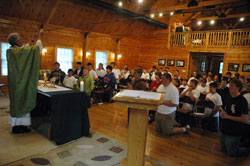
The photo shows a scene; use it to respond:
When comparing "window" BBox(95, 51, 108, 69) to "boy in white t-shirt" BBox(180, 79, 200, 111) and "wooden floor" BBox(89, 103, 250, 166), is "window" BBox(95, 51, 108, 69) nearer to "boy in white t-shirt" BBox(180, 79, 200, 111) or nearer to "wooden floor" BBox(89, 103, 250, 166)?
"wooden floor" BBox(89, 103, 250, 166)

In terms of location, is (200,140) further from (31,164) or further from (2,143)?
(2,143)

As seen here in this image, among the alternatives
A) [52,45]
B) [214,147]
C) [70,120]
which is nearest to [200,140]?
[214,147]

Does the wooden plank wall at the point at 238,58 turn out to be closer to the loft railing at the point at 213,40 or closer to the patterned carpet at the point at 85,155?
the loft railing at the point at 213,40

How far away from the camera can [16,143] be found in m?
3.36

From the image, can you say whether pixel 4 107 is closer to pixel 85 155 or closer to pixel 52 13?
pixel 85 155

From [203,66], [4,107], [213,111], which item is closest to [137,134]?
[213,111]

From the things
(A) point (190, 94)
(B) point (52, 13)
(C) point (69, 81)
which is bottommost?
(A) point (190, 94)

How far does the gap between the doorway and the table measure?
1090cm

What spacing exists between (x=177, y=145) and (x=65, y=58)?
8.57 metres

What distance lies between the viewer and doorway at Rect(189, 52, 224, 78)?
43.4ft

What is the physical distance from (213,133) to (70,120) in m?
3.47

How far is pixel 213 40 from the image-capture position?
11.3 m

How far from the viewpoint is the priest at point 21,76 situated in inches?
140

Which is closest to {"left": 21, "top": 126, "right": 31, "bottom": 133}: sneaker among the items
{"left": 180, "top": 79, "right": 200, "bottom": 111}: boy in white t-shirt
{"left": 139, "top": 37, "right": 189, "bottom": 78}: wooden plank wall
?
{"left": 180, "top": 79, "right": 200, "bottom": 111}: boy in white t-shirt
